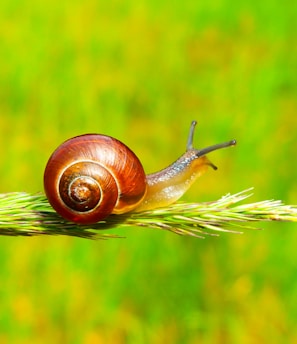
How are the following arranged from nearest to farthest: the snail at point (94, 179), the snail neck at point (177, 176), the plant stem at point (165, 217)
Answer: the plant stem at point (165, 217) < the snail at point (94, 179) < the snail neck at point (177, 176)

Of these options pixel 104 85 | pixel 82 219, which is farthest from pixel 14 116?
pixel 82 219

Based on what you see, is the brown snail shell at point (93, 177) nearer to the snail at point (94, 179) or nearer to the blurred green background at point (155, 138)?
the snail at point (94, 179)

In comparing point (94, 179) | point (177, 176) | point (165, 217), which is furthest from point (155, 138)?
point (165, 217)

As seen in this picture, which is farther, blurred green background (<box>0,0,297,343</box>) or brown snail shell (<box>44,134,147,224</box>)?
blurred green background (<box>0,0,297,343</box>)

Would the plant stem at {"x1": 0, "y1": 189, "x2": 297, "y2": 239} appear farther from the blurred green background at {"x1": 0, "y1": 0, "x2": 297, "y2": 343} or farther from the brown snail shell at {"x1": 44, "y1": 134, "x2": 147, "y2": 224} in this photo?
the blurred green background at {"x1": 0, "y1": 0, "x2": 297, "y2": 343}

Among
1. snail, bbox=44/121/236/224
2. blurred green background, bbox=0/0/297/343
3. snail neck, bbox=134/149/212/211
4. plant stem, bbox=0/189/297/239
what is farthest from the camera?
blurred green background, bbox=0/0/297/343

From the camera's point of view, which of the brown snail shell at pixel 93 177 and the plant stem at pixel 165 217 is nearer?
the plant stem at pixel 165 217

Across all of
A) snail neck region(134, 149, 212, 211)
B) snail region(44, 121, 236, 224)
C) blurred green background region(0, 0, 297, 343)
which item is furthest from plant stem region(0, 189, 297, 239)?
blurred green background region(0, 0, 297, 343)

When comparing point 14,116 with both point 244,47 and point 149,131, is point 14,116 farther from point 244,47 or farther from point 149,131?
point 244,47

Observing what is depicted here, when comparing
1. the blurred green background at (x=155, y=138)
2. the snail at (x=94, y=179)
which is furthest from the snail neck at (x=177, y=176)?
the blurred green background at (x=155, y=138)
